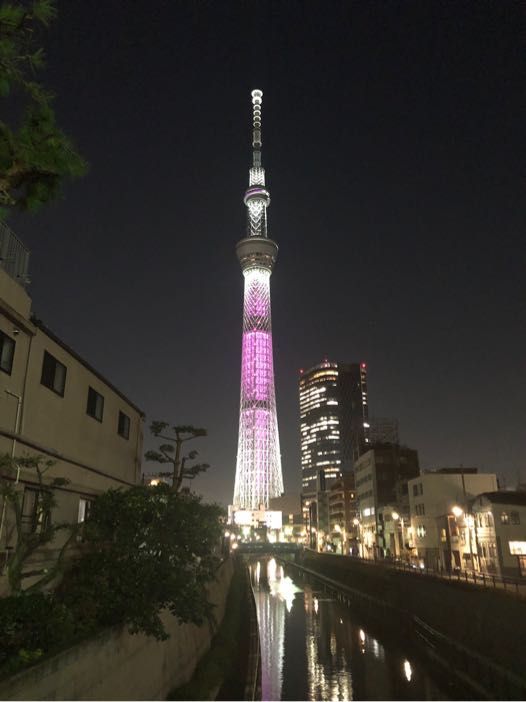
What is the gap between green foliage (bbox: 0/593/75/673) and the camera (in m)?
8.41

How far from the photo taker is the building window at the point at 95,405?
56.7 ft

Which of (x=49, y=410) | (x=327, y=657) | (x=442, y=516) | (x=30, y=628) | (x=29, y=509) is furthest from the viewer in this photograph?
(x=442, y=516)

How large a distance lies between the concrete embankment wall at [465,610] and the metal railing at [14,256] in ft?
65.0

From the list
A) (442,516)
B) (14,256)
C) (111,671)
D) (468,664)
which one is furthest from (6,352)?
(442,516)

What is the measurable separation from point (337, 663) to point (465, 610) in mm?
6322

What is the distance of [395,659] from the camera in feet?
79.2

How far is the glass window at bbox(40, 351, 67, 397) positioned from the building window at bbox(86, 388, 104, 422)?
2144 mm

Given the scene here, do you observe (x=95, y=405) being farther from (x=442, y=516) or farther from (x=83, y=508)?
(x=442, y=516)

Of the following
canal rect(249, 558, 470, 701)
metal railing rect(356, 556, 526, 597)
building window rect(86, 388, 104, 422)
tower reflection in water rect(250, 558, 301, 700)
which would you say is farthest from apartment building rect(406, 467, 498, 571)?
building window rect(86, 388, 104, 422)

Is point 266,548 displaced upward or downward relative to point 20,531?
downward

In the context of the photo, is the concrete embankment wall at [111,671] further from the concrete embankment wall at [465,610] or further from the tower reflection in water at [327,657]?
the concrete embankment wall at [465,610]

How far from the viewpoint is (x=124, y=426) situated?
68.6 ft

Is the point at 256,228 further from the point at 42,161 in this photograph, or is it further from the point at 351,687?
the point at 42,161

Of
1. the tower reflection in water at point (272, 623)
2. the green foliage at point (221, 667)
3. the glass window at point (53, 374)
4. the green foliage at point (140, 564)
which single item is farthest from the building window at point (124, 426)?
the tower reflection in water at point (272, 623)
